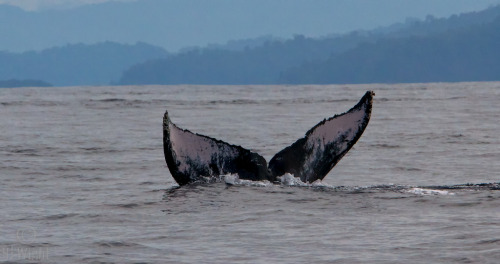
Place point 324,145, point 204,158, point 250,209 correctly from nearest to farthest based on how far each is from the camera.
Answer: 1. point 250,209
2. point 204,158
3. point 324,145

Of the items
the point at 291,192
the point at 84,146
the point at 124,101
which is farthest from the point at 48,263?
the point at 124,101

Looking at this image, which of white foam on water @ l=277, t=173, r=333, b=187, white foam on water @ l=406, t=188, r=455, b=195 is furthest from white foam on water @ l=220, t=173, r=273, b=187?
white foam on water @ l=406, t=188, r=455, b=195

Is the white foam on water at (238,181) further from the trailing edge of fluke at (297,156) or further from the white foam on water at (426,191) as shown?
the white foam on water at (426,191)

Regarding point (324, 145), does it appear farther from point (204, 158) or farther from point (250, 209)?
point (250, 209)

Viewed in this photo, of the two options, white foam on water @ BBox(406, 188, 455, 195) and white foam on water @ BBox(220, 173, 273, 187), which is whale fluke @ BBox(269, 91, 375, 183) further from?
white foam on water @ BBox(406, 188, 455, 195)

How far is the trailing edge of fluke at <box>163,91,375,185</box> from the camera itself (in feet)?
31.2

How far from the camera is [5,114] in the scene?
1112 inches

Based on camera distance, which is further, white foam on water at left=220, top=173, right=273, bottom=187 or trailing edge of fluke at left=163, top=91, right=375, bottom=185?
white foam on water at left=220, top=173, right=273, bottom=187

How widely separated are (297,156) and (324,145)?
30 cm

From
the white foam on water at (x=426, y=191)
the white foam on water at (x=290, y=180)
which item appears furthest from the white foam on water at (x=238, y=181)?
the white foam on water at (x=426, y=191)

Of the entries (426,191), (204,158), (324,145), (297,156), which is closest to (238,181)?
(204,158)

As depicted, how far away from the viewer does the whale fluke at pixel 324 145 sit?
31.6 ft

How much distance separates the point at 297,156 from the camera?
9.70m

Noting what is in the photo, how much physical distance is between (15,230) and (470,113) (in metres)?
22.1
